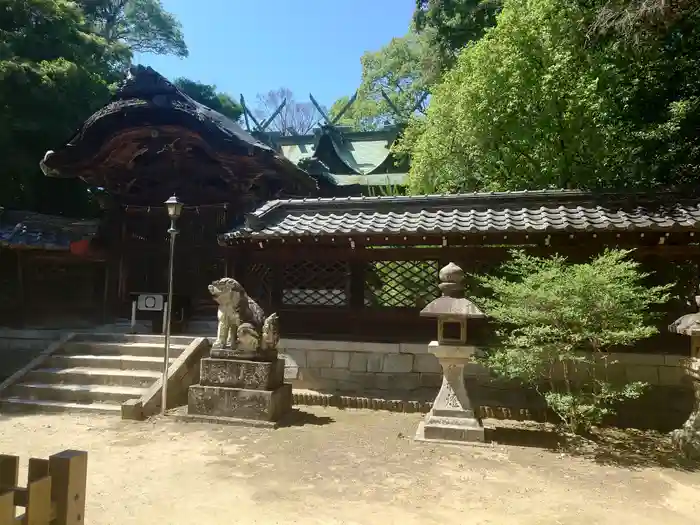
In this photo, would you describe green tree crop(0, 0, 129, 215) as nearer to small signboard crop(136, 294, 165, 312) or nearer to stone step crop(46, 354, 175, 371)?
small signboard crop(136, 294, 165, 312)

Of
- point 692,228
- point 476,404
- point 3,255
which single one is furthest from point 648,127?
point 3,255

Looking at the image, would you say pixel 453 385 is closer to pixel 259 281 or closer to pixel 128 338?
pixel 259 281

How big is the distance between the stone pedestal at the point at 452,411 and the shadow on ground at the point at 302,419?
5.21ft

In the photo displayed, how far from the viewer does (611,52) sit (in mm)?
10688

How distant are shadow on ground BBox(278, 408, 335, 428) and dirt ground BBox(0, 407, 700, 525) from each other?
0.45 feet

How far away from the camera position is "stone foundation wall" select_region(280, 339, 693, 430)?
8.38m

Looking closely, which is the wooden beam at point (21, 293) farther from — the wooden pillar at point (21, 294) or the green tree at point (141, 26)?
the green tree at point (141, 26)

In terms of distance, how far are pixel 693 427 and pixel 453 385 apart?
9.91 feet

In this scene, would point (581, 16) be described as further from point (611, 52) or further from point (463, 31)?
point (463, 31)

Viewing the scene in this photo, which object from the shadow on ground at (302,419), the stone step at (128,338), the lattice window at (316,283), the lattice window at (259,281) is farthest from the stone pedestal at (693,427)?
the stone step at (128,338)

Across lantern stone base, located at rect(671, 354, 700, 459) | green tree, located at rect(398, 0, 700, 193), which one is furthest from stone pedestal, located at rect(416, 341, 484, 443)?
green tree, located at rect(398, 0, 700, 193)

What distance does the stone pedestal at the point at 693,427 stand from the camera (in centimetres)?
639

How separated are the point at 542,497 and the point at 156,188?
38.3ft

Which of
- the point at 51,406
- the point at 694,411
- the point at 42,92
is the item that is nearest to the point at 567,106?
the point at 694,411
